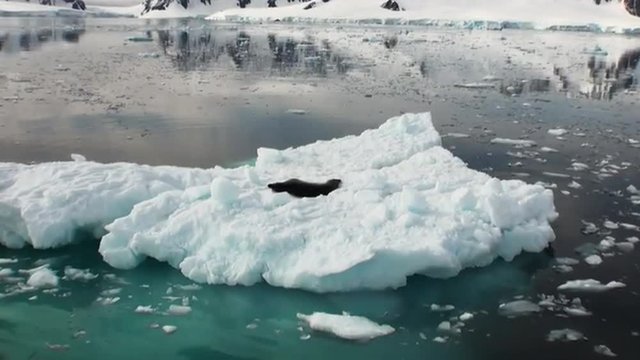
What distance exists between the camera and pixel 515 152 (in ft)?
38.7

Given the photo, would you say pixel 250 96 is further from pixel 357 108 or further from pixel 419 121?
pixel 419 121

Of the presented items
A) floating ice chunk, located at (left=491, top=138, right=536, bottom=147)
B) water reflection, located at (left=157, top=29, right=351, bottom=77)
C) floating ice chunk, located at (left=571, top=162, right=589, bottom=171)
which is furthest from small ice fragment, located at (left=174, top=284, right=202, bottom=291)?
water reflection, located at (left=157, top=29, right=351, bottom=77)

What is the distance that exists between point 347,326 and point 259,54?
2596 cm

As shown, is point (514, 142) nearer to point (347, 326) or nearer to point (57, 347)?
point (347, 326)

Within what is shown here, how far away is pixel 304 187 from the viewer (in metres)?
8.52

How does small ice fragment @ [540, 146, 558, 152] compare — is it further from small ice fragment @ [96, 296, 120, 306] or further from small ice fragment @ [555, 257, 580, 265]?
small ice fragment @ [96, 296, 120, 306]

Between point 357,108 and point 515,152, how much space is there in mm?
5364

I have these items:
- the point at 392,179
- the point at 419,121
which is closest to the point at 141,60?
the point at 419,121

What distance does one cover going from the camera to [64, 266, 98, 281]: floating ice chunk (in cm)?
667

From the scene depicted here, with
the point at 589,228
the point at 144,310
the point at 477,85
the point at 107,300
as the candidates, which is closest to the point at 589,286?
the point at 589,228

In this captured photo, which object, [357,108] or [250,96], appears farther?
[250,96]

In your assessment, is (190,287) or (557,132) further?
(557,132)

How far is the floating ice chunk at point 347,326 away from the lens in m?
5.59

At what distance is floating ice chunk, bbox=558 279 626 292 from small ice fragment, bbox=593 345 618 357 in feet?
3.60
